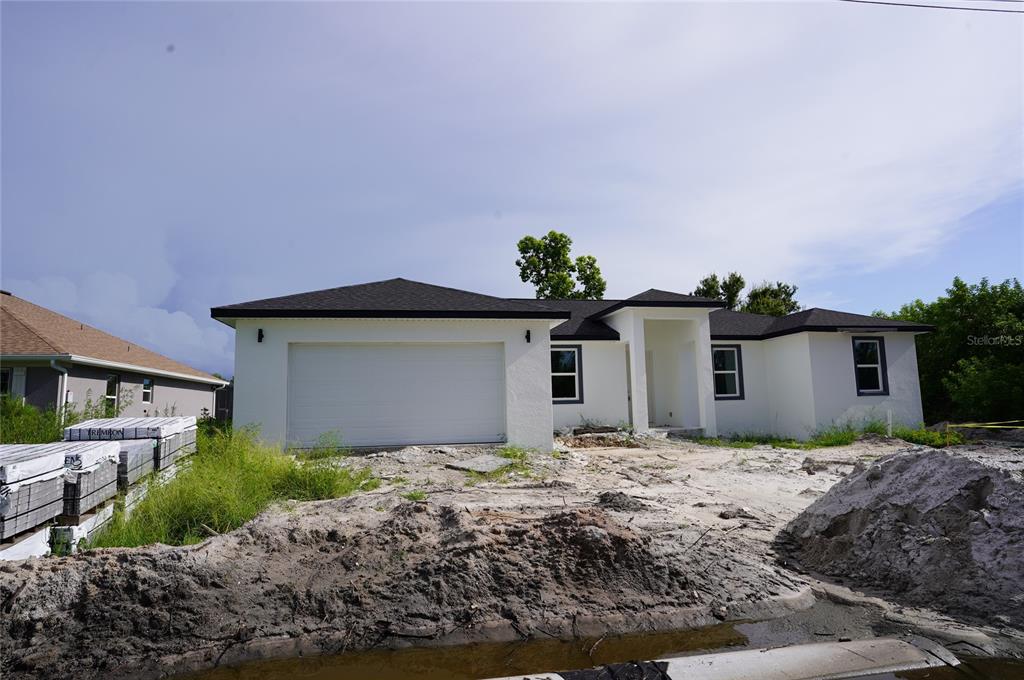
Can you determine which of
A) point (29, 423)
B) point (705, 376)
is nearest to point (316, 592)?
point (29, 423)

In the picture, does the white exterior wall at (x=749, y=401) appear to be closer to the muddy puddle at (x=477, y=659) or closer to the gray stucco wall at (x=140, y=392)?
the muddy puddle at (x=477, y=659)

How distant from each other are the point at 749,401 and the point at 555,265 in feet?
65.1

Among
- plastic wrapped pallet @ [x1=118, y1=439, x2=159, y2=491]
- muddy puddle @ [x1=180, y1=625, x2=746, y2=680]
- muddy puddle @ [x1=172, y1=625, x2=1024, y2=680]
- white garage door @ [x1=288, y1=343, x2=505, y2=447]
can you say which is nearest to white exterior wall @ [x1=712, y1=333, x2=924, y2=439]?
white garage door @ [x1=288, y1=343, x2=505, y2=447]

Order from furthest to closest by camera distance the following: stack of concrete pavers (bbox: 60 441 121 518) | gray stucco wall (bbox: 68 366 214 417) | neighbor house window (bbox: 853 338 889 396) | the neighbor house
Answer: neighbor house window (bbox: 853 338 889 396) < gray stucco wall (bbox: 68 366 214 417) < the neighbor house < stack of concrete pavers (bbox: 60 441 121 518)

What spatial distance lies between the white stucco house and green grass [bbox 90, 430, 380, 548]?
3.15 meters

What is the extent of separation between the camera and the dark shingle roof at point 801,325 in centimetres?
1558

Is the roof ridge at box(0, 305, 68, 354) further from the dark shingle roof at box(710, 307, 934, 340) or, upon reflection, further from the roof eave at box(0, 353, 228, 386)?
the dark shingle roof at box(710, 307, 934, 340)

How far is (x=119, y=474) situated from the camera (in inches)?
220

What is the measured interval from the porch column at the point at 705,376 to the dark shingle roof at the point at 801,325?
117 cm

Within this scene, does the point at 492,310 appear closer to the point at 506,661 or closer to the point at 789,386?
the point at 506,661

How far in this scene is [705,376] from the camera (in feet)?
51.3

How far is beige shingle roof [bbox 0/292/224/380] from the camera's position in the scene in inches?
573

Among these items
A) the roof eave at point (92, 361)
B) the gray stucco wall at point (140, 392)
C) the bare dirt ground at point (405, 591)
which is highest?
the roof eave at point (92, 361)

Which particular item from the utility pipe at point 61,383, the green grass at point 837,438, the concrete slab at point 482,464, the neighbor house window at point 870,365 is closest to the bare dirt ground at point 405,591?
the concrete slab at point 482,464
